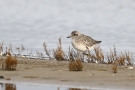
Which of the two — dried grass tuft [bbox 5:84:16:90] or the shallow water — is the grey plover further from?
dried grass tuft [bbox 5:84:16:90]

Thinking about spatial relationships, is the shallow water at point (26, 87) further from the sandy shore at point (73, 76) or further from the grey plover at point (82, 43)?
the grey plover at point (82, 43)

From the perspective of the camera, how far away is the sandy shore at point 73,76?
12.7 m

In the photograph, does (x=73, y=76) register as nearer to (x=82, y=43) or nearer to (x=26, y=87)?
(x=26, y=87)

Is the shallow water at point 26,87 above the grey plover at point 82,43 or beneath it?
beneath

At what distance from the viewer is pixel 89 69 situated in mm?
16016

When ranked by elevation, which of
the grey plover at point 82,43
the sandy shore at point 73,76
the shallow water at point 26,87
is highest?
the grey plover at point 82,43

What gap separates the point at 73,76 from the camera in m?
14.1

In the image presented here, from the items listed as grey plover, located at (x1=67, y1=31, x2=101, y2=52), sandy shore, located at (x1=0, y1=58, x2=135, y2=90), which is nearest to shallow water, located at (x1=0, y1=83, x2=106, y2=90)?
sandy shore, located at (x1=0, y1=58, x2=135, y2=90)

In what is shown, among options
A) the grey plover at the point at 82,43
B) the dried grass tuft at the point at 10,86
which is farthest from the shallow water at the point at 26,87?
the grey plover at the point at 82,43

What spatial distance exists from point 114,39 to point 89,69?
51.2ft

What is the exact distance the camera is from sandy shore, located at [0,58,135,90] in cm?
1271

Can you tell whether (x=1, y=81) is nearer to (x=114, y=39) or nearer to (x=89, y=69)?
(x=89, y=69)

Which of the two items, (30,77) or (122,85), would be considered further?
(30,77)

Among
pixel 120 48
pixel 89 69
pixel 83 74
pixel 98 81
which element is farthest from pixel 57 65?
pixel 120 48
